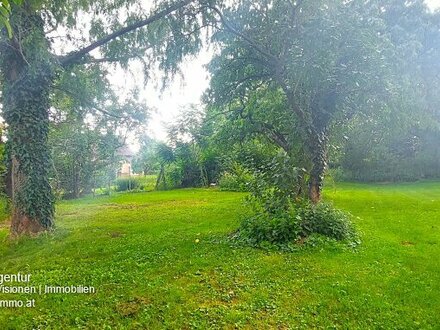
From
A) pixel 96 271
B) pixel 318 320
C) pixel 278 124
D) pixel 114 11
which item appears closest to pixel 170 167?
pixel 278 124

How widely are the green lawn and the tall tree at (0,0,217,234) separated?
97 cm

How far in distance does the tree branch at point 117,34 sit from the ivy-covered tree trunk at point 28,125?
656 mm

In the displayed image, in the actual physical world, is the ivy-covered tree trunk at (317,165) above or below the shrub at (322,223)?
above

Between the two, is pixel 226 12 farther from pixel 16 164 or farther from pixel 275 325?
pixel 275 325

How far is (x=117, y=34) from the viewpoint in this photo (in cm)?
652

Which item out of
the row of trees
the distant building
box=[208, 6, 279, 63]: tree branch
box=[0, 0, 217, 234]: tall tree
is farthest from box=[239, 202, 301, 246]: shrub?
the distant building

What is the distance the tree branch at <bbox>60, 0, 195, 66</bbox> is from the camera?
6.25 metres

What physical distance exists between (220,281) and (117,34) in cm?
508

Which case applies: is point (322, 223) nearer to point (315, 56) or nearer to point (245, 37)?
point (315, 56)

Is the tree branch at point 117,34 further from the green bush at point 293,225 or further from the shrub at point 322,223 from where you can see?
the shrub at point 322,223

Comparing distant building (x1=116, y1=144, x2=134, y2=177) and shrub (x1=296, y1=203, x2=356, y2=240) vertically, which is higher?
distant building (x1=116, y1=144, x2=134, y2=177)

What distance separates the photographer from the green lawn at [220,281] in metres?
3.16

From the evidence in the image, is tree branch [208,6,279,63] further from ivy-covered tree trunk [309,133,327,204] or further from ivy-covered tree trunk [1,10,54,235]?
ivy-covered tree trunk [1,10,54,235]

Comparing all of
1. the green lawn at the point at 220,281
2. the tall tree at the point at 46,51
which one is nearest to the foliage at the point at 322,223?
the green lawn at the point at 220,281
